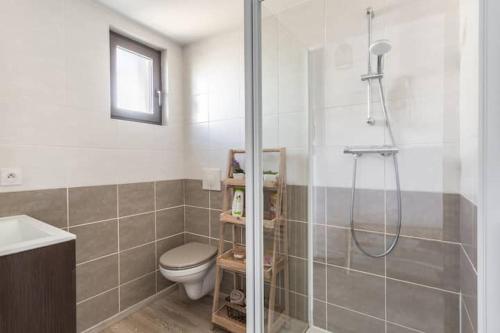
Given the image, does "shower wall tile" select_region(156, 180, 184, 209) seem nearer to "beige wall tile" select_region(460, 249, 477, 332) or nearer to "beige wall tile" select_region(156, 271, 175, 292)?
"beige wall tile" select_region(156, 271, 175, 292)

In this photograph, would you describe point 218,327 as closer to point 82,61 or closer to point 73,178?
point 73,178

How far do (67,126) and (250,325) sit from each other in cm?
155

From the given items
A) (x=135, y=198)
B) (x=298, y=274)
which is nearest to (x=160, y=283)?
(x=135, y=198)

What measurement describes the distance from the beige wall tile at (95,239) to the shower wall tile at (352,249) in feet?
4.83

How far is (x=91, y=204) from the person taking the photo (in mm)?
1637

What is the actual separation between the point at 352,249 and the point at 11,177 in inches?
75.0

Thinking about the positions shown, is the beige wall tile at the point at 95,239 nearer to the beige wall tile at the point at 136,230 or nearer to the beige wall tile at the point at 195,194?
the beige wall tile at the point at 136,230

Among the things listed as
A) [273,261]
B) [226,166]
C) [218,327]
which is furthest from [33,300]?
[226,166]

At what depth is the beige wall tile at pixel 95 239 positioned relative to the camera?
61.9 inches

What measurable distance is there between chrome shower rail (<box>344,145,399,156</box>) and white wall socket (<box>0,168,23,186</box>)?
180cm

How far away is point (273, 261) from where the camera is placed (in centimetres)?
121

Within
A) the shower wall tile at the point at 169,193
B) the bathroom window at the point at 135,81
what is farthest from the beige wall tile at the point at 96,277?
the bathroom window at the point at 135,81

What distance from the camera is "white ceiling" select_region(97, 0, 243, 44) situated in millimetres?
1684

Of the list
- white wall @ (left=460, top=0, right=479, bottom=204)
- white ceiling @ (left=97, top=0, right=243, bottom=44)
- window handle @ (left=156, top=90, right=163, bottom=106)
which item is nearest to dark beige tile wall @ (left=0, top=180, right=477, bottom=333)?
white wall @ (left=460, top=0, right=479, bottom=204)
